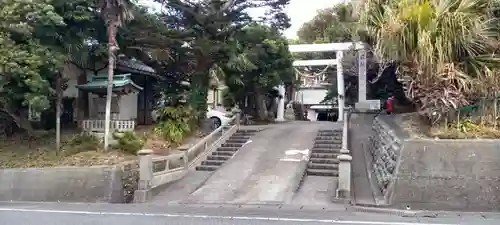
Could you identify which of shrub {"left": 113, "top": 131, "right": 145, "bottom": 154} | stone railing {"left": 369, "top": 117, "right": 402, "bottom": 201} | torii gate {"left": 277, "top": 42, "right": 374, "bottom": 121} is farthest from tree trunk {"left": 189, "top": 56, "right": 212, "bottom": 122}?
stone railing {"left": 369, "top": 117, "right": 402, "bottom": 201}

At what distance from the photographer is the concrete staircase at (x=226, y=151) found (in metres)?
15.9

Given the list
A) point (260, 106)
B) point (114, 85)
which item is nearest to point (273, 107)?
point (260, 106)

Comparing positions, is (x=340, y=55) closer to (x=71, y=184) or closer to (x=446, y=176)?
(x=446, y=176)

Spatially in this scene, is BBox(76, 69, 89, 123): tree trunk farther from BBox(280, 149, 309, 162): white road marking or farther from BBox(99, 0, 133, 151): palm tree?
BBox(280, 149, 309, 162): white road marking

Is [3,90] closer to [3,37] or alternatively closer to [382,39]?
[3,37]

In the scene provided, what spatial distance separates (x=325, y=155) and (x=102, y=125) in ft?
27.2

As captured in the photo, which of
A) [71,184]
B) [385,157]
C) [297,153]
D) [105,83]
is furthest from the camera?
[105,83]

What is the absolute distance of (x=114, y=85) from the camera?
17578 mm

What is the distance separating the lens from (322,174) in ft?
48.0

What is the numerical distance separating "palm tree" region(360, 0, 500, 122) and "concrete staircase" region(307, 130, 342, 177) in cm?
415

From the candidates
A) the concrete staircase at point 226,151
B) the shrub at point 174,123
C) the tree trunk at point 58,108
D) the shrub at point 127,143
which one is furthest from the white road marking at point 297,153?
the tree trunk at point 58,108

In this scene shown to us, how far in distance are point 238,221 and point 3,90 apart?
9868 millimetres

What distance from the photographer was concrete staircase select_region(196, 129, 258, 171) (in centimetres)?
1595

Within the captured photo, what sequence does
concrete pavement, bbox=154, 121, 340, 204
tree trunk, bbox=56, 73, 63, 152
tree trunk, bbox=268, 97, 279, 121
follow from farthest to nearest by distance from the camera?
tree trunk, bbox=268, 97, 279, 121 < tree trunk, bbox=56, 73, 63, 152 < concrete pavement, bbox=154, 121, 340, 204
